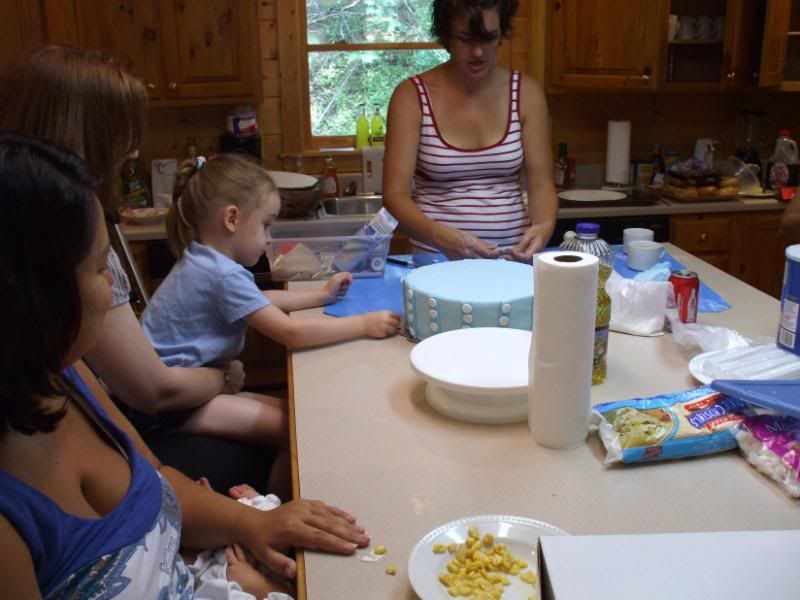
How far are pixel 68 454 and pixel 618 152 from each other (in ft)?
11.0

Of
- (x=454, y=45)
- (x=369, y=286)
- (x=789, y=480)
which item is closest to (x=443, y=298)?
(x=369, y=286)

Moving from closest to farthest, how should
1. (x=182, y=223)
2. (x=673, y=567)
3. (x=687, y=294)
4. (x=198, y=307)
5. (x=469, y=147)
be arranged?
(x=673, y=567)
(x=687, y=294)
(x=198, y=307)
(x=182, y=223)
(x=469, y=147)

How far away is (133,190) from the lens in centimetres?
357

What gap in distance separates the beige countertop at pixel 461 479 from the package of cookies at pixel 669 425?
2cm

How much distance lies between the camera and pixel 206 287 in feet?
5.90

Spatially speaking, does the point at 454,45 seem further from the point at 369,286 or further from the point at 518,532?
the point at 518,532

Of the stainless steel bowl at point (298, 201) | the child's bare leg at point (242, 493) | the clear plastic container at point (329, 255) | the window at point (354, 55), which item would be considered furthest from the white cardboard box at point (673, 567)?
the window at point (354, 55)

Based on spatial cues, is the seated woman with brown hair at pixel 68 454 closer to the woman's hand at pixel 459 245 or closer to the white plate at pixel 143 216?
the woman's hand at pixel 459 245

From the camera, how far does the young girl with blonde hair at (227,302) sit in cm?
174

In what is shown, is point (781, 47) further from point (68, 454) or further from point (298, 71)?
point (68, 454)

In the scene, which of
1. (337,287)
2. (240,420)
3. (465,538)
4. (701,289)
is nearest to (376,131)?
(337,287)

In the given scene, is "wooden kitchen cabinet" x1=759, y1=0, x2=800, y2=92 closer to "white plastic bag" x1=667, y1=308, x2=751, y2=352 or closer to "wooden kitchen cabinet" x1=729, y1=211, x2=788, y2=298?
"wooden kitchen cabinet" x1=729, y1=211, x2=788, y2=298

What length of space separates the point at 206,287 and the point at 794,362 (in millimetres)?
1175

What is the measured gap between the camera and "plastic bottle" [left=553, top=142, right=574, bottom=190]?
3.91 m
